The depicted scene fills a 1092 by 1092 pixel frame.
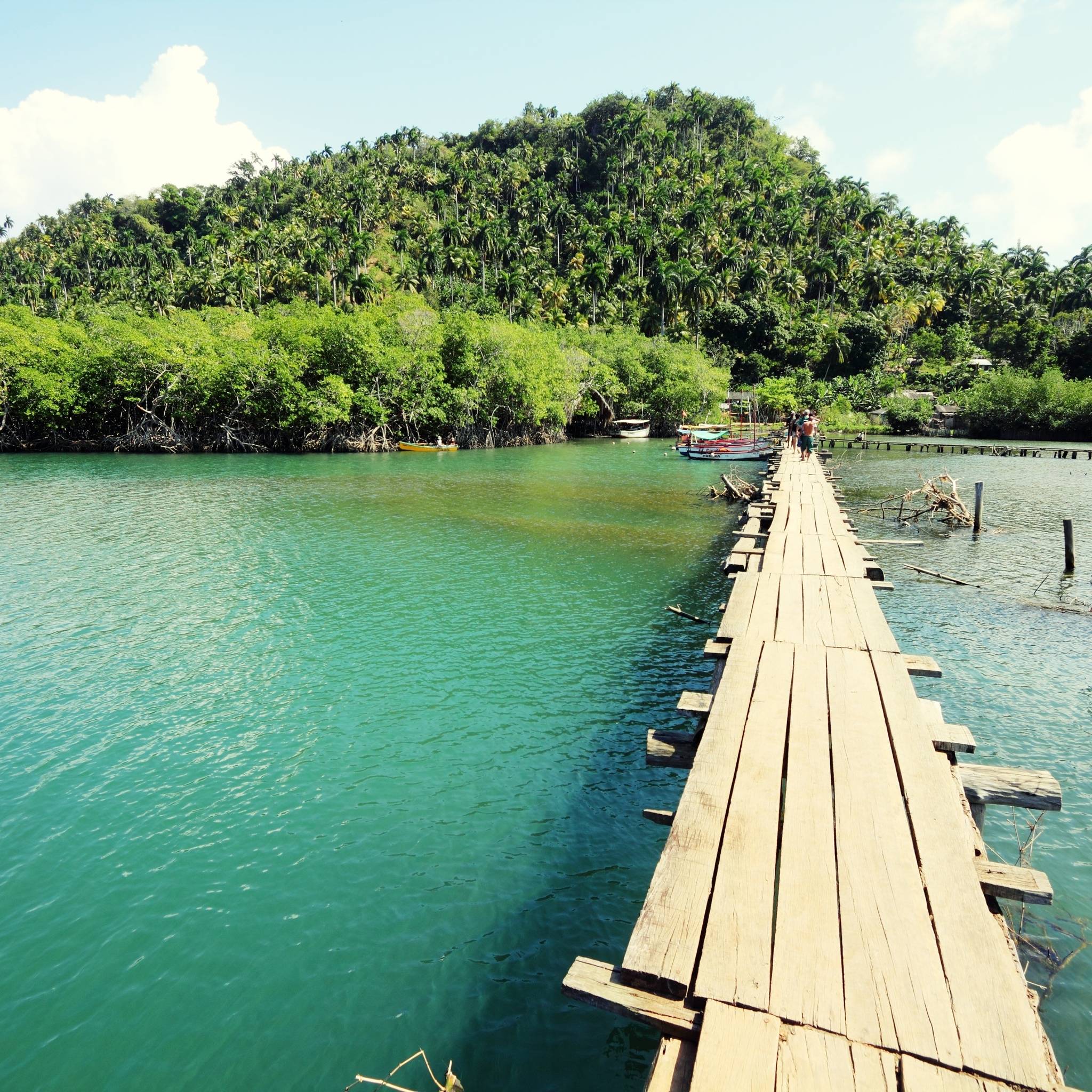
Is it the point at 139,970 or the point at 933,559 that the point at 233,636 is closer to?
the point at 139,970

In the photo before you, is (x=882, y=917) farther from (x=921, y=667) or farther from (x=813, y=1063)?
(x=921, y=667)

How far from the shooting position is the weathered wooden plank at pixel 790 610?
8.44 metres

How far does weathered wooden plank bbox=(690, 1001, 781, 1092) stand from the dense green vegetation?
49343mm

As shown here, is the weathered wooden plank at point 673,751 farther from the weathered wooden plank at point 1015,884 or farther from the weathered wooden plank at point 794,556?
the weathered wooden plank at point 794,556

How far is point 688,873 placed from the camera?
13.7 ft

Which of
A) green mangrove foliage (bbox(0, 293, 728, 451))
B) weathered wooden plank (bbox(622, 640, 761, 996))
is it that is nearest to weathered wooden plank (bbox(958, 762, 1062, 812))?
weathered wooden plank (bbox(622, 640, 761, 996))

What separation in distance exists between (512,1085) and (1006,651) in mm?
11778

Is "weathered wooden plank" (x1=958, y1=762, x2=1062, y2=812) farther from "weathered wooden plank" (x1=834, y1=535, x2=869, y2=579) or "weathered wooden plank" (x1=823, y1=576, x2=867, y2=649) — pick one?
"weathered wooden plank" (x1=834, y1=535, x2=869, y2=579)

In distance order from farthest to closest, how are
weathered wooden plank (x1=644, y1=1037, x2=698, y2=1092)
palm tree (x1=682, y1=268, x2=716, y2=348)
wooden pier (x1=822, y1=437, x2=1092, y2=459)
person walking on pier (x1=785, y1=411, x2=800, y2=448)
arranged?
palm tree (x1=682, y1=268, x2=716, y2=348), wooden pier (x1=822, y1=437, x2=1092, y2=459), person walking on pier (x1=785, y1=411, x2=800, y2=448), weathered wooden plank (x1=644, y1=1037, x2=698, y2=1092)

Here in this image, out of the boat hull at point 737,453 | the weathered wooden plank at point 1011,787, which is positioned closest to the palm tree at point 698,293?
the boat hull at point 737,453

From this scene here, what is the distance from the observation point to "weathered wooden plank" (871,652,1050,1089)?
9.90 ft

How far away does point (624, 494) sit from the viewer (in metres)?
31.8

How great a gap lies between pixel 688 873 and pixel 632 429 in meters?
63.6

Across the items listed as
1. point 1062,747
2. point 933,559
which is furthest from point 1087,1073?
point 933,559
